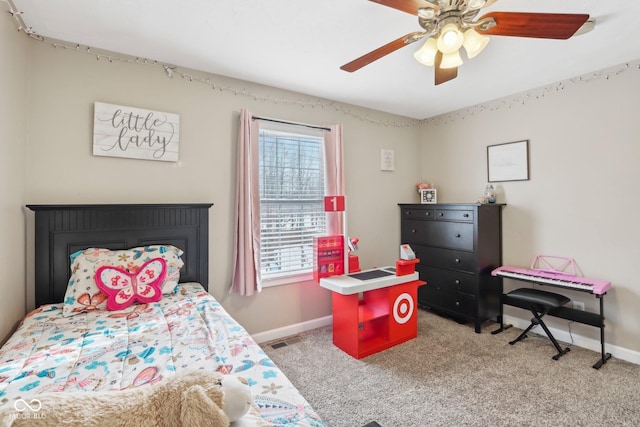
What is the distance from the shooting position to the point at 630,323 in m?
2.54

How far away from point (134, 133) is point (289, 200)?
1.45 metres

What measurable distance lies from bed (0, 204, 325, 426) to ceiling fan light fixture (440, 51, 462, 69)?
190 centimetres

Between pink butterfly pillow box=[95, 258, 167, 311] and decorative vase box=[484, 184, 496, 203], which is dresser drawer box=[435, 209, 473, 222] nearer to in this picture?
decorative vase box=[484, 184, 496, 203]

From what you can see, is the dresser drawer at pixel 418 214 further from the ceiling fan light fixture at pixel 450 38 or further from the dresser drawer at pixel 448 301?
the ceiling fan light fixture at pixel 450 38

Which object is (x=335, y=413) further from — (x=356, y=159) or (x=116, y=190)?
(x=356, y=159)

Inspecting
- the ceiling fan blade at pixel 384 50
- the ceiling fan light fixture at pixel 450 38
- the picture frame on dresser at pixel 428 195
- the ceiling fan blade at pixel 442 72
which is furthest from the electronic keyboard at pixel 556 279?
the ceiling fan blade at pixel 384 50

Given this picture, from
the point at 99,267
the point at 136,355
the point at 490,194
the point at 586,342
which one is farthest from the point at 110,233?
the point at 586,342

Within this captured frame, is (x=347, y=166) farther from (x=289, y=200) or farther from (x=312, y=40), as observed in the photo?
(x=312, y=40)

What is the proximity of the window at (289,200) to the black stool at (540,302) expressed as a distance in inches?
77.9

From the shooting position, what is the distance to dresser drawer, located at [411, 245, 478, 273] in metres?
3.17

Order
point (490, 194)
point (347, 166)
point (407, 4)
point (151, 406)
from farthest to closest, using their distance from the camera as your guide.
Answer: point (347, 166)
point (490, 194)
point (407, 4)
point (151, 406)

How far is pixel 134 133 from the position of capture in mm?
2322

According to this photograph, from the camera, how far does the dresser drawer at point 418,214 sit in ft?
11.7

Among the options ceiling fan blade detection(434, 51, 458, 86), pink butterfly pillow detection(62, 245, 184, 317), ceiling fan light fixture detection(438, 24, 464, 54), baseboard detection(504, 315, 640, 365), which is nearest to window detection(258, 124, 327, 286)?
pink butterfly pillow detection(62, 245, 184, 317)
